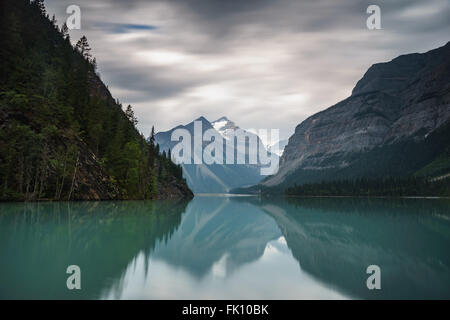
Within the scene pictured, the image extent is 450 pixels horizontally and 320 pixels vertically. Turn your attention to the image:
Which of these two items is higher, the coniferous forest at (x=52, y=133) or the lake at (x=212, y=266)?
the coniferous forest at (x=52, y=133)

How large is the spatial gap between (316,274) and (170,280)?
6.18 metres

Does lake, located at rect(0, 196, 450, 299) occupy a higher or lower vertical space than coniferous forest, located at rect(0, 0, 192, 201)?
lower

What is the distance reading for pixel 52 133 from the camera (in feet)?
219

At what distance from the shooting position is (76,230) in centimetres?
2539

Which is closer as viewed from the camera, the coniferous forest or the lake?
the lake

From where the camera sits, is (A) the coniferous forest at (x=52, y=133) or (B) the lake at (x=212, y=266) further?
(A) the coniferous forest at (x=52, y=133)

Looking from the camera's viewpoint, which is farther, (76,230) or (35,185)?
(35,185)

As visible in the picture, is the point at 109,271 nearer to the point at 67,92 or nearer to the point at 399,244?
the point at 399,244

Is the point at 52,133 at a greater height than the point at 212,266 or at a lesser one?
greater

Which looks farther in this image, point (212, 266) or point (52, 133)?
point (52, 133)

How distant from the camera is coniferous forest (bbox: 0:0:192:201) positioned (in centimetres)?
5938

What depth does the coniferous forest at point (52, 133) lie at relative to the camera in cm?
5938

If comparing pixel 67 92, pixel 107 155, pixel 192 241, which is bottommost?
pixel 192 241
